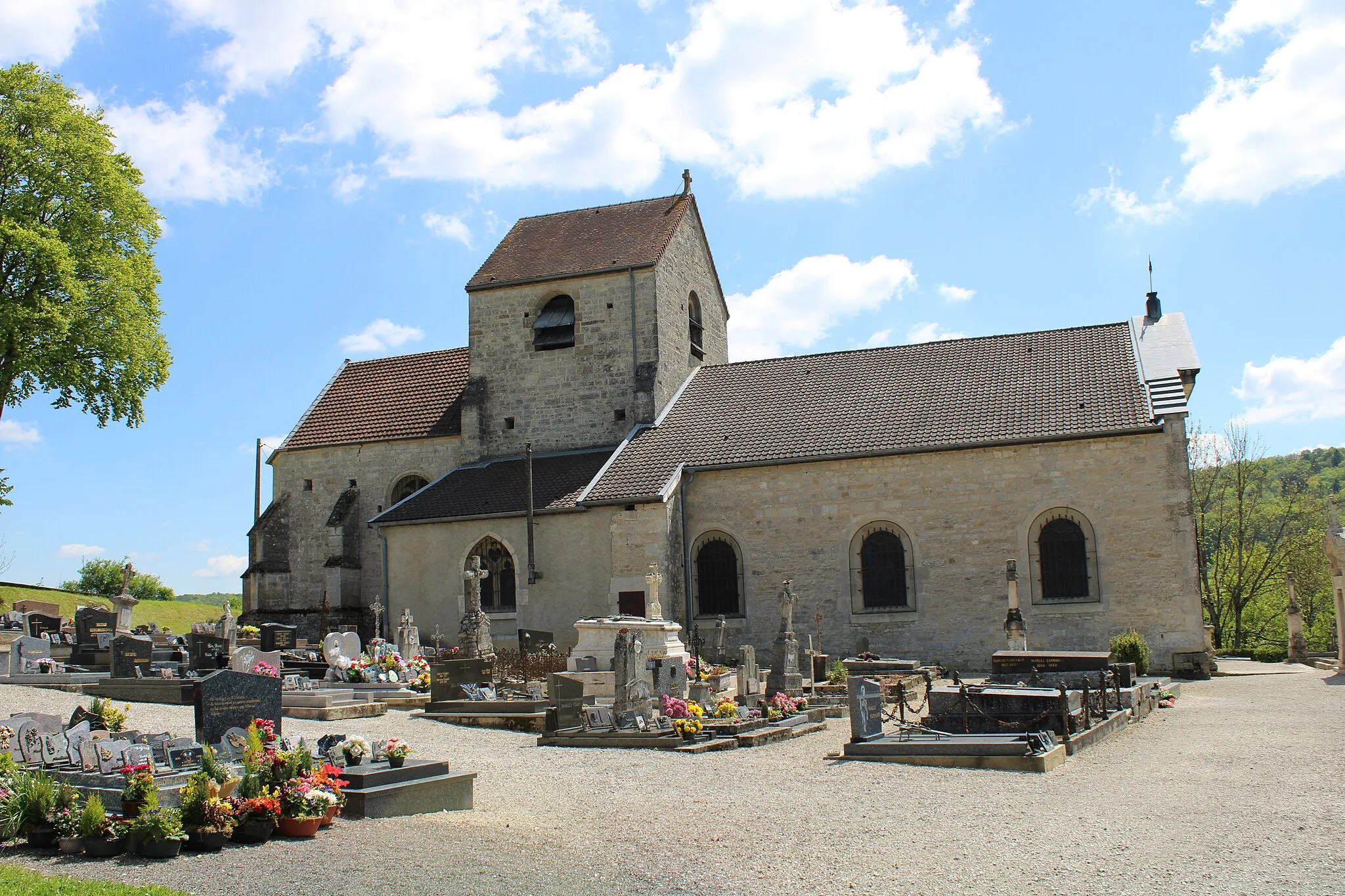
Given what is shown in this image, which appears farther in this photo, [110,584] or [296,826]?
[110,584]

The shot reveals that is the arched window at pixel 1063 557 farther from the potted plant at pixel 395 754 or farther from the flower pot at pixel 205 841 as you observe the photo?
the flower pot at pixel 205 841

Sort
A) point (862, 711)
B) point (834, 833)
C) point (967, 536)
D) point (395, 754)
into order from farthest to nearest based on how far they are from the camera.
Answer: point (967, 536) → point (862, 711) → point (395, 754) → point (834, 833)

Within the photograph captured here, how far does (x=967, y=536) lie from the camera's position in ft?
74.8

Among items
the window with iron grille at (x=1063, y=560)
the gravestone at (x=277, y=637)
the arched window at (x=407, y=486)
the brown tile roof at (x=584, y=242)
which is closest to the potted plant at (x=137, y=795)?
the gravestone at (x=277, y=637)

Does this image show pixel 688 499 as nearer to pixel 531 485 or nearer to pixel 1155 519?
pixel 531 485

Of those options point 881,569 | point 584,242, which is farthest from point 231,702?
point 584,242

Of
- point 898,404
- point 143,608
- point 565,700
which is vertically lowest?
point 565,700

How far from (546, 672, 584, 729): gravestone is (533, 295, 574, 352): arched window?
15973 mm

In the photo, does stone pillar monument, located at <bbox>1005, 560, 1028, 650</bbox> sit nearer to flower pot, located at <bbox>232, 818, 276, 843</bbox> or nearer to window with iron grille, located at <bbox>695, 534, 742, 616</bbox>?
window with iron grille, located at <bbox>695, 534, 742, 616</bbox>

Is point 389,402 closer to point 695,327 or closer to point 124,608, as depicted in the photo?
point 695,327

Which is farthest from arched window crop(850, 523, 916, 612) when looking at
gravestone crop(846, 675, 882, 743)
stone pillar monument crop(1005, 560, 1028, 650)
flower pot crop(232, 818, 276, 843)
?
flower pot crop(232, 818, 276, 843)

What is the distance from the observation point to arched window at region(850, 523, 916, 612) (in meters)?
23.3

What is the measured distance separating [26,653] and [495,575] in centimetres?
980

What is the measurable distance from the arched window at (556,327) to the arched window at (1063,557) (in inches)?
518
